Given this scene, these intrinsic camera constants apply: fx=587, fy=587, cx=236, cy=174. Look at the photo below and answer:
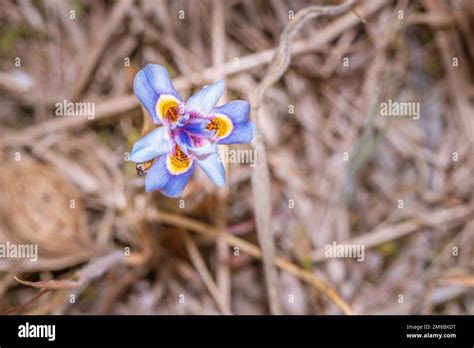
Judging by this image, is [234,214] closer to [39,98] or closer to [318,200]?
[318,200]

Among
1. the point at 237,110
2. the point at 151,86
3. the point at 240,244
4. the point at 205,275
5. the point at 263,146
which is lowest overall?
the point at 205,275

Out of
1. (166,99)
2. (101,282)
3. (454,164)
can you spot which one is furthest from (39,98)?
(454,164)

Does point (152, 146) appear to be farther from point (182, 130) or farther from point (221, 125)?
point (221, 125)

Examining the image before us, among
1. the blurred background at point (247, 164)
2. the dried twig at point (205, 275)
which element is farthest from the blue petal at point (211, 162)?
the dried twig at point (205, 275)

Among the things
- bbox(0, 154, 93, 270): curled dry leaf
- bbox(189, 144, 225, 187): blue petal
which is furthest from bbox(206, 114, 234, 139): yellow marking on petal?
bbox(0, 154, 93, 270): curled dry leaf

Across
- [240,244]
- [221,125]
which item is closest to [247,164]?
[240,244]
